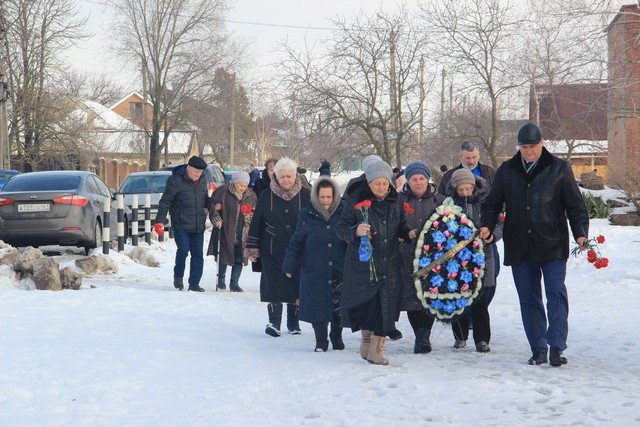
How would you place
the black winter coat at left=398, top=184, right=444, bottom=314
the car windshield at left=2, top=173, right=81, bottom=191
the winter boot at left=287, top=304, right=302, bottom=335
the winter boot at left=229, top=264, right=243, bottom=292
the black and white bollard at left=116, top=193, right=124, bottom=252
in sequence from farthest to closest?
1. the black and white bollard at left=116, top=193, right=124, bottom=252
2. the car windshield at left=2, top=173, right=81, bottom=191
3. the winter boot at left=229, top=264, right=243, bottom=292
4. the winter boot at left=287, top=304, right=302, bottom=335
5. the black winter coat at left=398, top=184, right=444, bottom=314

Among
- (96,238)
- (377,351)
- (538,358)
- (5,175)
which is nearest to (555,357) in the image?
(538,358)

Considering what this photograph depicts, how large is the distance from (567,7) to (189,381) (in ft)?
55.0

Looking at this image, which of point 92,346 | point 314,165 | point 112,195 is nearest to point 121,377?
point 92,346

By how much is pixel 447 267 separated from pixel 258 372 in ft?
5.83

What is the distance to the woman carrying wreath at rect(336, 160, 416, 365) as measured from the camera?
25.8 ft

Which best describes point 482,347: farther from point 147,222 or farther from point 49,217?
point 147,222

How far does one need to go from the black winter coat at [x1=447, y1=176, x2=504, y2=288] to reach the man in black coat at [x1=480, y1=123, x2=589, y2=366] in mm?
574

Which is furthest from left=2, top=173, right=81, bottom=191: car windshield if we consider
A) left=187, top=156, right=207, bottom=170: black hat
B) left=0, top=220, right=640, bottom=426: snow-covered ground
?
left=0, top=220, right=640, bottom=426: snow-covered ground

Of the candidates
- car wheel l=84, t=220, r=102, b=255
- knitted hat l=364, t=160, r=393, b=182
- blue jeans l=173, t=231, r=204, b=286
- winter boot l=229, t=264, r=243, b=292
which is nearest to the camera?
knitted hat l=364, t=160, r=393, b=182

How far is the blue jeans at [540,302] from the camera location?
25.5ft

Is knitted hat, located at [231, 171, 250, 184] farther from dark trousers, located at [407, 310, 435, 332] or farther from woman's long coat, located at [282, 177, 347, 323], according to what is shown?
dark trousers, located at [407, 310, 435, 332]

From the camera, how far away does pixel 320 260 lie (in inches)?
340

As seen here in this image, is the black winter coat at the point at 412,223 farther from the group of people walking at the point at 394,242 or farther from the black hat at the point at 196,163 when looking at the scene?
the black hat at the point at 196,163

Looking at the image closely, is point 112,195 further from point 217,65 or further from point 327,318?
point 217,65
